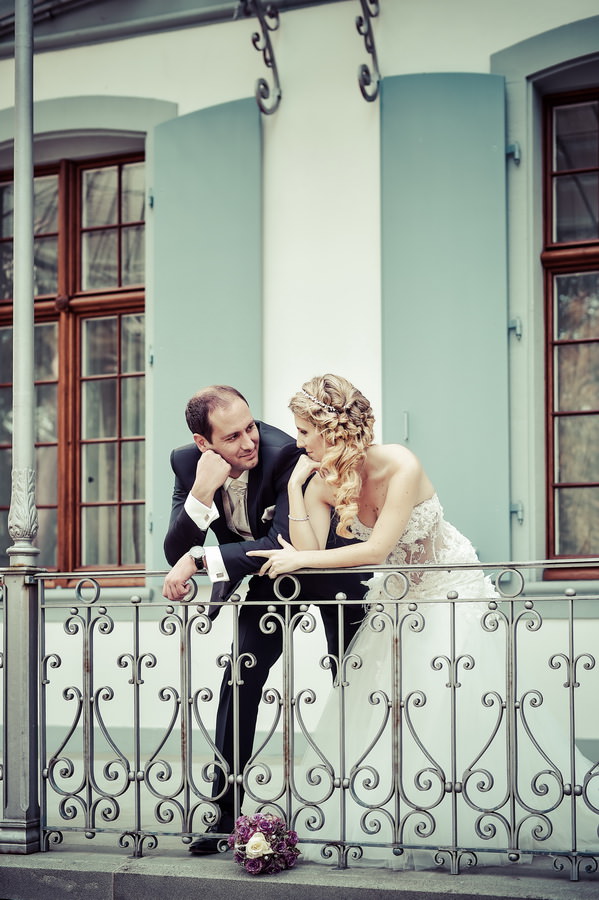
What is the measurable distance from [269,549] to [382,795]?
961 millimetres

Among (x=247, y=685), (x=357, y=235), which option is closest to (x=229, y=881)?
(x=247, y=685)

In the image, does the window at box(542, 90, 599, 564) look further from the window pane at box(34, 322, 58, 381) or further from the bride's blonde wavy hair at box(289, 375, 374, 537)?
the window pane at box(34, 322, 58, 381)

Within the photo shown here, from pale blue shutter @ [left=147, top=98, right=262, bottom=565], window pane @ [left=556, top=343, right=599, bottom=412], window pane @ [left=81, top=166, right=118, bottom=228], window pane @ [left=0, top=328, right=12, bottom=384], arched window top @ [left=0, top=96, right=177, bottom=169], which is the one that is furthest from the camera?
window pane @ [left=0, top=328, right=12, bottom=384]

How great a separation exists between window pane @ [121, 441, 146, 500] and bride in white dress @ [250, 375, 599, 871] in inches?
109

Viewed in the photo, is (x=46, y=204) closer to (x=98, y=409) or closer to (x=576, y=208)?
(x=98, y=409)

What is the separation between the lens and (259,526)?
175 inches

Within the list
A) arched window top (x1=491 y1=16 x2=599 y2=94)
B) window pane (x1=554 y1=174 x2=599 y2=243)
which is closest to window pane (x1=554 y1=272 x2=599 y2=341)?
window pane (x1=554 y1=174 x2=599 y2=243)

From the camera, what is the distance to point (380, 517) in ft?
13.4

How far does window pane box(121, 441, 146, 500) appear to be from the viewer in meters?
6.89

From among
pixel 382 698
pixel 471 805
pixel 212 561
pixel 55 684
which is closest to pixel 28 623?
pixel 212 561

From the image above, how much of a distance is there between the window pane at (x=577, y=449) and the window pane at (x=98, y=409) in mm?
2696

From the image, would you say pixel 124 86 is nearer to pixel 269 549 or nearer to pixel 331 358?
pixel 331 358

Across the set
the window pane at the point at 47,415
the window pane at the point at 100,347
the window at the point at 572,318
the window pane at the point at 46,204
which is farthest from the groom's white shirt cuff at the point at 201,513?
the window pane at the point at 46,204

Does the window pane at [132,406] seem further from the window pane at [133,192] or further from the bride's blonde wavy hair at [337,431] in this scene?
the bride's blonde wavy hair at [337,431]
